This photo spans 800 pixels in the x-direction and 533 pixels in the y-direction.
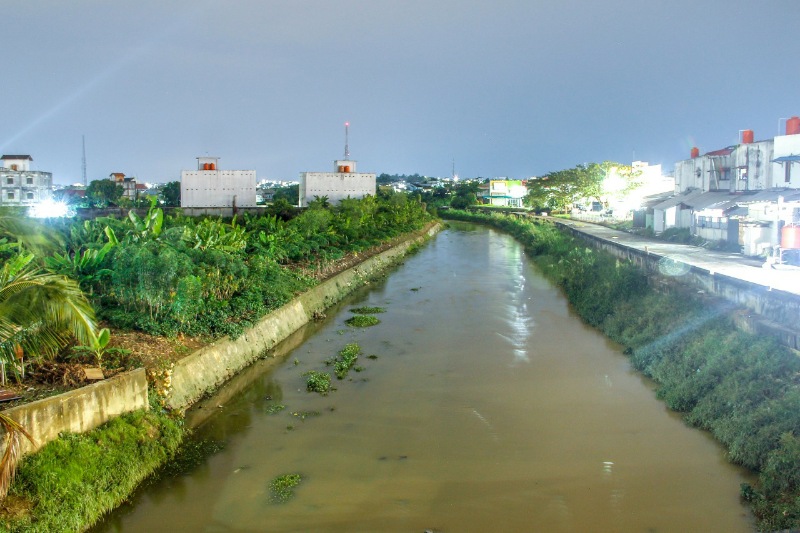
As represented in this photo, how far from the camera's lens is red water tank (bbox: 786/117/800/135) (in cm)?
2634

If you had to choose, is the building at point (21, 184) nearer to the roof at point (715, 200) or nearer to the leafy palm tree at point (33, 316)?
the roof at point (715, 200)

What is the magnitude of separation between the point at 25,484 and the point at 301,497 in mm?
3168

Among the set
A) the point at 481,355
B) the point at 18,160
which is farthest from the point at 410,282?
the point at 18,160

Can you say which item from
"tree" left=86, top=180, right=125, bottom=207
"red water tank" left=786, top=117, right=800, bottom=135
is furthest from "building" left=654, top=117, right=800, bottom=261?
"tree" left=86, top=180, right=125, bottom=207

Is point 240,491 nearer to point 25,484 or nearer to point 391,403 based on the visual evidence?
point 25,484

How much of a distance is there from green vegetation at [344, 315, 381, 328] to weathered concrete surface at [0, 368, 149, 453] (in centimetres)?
955

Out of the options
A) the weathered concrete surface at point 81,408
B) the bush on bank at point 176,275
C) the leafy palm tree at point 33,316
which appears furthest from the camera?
the bush on bank at point 176,275

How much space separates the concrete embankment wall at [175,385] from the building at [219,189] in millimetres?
28715

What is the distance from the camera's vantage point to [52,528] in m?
6.66

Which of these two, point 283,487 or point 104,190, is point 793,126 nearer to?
point 283,487

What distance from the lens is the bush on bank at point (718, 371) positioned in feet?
25.8

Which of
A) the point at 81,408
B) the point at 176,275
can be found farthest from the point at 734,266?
the point at 81,408

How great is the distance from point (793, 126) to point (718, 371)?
2036 cm

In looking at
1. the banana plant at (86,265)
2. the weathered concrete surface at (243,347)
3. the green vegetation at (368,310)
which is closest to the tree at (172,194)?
the weathered concrete surface at (243,347)
